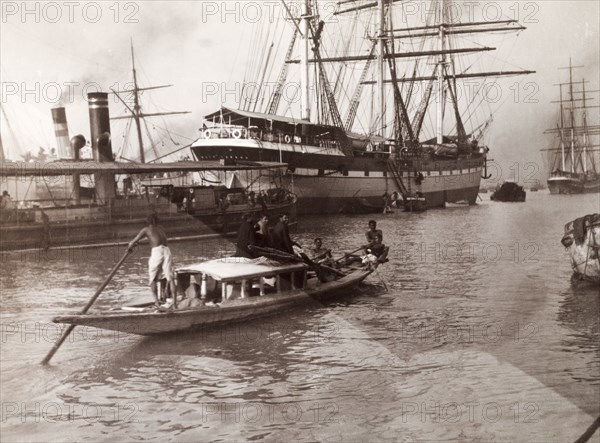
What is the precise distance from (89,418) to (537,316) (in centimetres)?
1012

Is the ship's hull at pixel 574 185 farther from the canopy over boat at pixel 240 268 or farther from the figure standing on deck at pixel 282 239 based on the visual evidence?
the canopy over boat at pixel 240 268

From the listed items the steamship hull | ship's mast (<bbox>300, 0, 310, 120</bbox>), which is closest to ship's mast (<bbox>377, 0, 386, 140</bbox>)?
the steamship hull

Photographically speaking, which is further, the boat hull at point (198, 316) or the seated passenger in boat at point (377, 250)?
the seated passenger in boat at point (377, 250)

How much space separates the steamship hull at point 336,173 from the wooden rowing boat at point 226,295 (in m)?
26.9

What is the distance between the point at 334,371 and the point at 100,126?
72.7 ft

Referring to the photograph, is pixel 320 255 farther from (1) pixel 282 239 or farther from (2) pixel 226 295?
(2) pixel 226 295

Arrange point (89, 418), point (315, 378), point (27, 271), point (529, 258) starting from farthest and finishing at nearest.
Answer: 1. point (529, 258)
2. point (27, 271)
3. point (315, 378)
4. point (89, 418)

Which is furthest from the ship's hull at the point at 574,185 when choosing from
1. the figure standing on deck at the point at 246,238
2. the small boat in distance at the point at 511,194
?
the figure standing on deck at the point at 246,238

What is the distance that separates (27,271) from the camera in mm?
21047

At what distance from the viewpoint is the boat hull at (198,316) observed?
10328 mm

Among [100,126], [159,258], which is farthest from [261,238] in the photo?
[100,126]

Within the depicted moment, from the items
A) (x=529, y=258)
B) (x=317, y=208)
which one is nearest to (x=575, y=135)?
(x=317, y=208)

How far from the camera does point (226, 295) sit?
42.0 ft

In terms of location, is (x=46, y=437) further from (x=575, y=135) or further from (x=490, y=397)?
(x=575, y=135)
